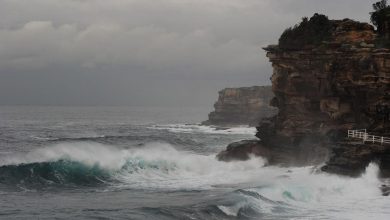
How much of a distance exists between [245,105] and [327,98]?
6922cm

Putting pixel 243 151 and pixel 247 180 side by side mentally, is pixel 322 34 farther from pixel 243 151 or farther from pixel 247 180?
pixel 247 180

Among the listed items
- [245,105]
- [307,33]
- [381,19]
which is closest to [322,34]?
[307,33]

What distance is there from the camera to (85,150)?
1978 inches

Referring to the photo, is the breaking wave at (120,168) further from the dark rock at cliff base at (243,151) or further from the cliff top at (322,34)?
the cliff top at (322,34)

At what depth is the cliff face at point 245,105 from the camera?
112 meters

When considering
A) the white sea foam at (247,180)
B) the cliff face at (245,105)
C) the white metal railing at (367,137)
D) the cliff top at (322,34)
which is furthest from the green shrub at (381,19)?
the cliff face at (245,105)

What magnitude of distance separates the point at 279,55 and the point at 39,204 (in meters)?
24.0

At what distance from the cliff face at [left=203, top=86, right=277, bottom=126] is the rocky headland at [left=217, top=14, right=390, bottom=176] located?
60.7 metres

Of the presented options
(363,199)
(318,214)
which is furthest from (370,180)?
(318,214)

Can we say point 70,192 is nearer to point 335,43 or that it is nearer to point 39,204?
point 39,204

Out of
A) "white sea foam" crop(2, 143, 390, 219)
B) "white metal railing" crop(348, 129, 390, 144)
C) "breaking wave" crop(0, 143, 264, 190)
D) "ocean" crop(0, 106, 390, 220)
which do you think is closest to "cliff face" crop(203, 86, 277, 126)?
"white sea foam" crop(2, 143, 390, 219)

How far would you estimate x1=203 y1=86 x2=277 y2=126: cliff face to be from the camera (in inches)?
4412

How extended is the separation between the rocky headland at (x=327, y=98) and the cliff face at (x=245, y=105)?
6072cm

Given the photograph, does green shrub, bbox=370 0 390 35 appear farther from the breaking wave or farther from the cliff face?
the cliff face
